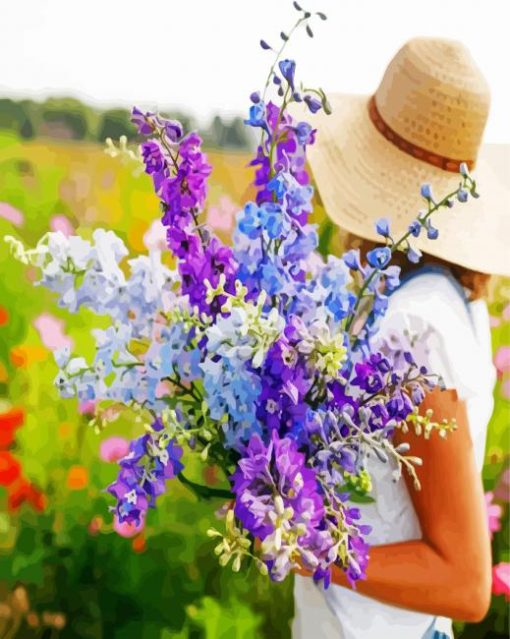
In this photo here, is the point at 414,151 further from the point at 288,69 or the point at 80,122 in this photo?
the point at 80,122

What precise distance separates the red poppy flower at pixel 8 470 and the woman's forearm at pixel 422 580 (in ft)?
1.93

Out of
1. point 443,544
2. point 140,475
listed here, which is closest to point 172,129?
point 140,475

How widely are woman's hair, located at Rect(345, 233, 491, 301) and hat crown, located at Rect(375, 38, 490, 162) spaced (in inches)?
5.1

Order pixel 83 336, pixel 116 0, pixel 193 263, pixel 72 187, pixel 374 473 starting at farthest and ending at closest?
pixel 72 187 → pixel 83 336 → pixel 116 0 → pixel 374 473 → pixel 193 263

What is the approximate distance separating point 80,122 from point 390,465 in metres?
0.72

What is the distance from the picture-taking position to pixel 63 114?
1.31 meters

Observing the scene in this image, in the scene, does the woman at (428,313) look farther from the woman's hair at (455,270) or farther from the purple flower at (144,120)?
the purple flower at (144,120)

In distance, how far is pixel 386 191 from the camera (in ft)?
3.38

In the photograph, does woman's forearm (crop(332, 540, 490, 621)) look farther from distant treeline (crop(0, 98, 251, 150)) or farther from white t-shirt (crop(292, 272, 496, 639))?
distant treeline (crop(0, 98, 251, 150))

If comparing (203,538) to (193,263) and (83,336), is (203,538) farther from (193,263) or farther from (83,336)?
(193,263)

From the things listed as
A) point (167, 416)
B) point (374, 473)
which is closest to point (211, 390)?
point (167, 416)

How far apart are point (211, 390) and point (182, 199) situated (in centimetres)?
16

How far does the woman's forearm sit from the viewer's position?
912 mm

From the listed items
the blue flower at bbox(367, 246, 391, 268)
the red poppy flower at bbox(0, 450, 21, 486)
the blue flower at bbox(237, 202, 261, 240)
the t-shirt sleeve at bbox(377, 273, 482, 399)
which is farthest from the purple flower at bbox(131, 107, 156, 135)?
the red poppy flower at bbox(0, 450, 21, 486)
